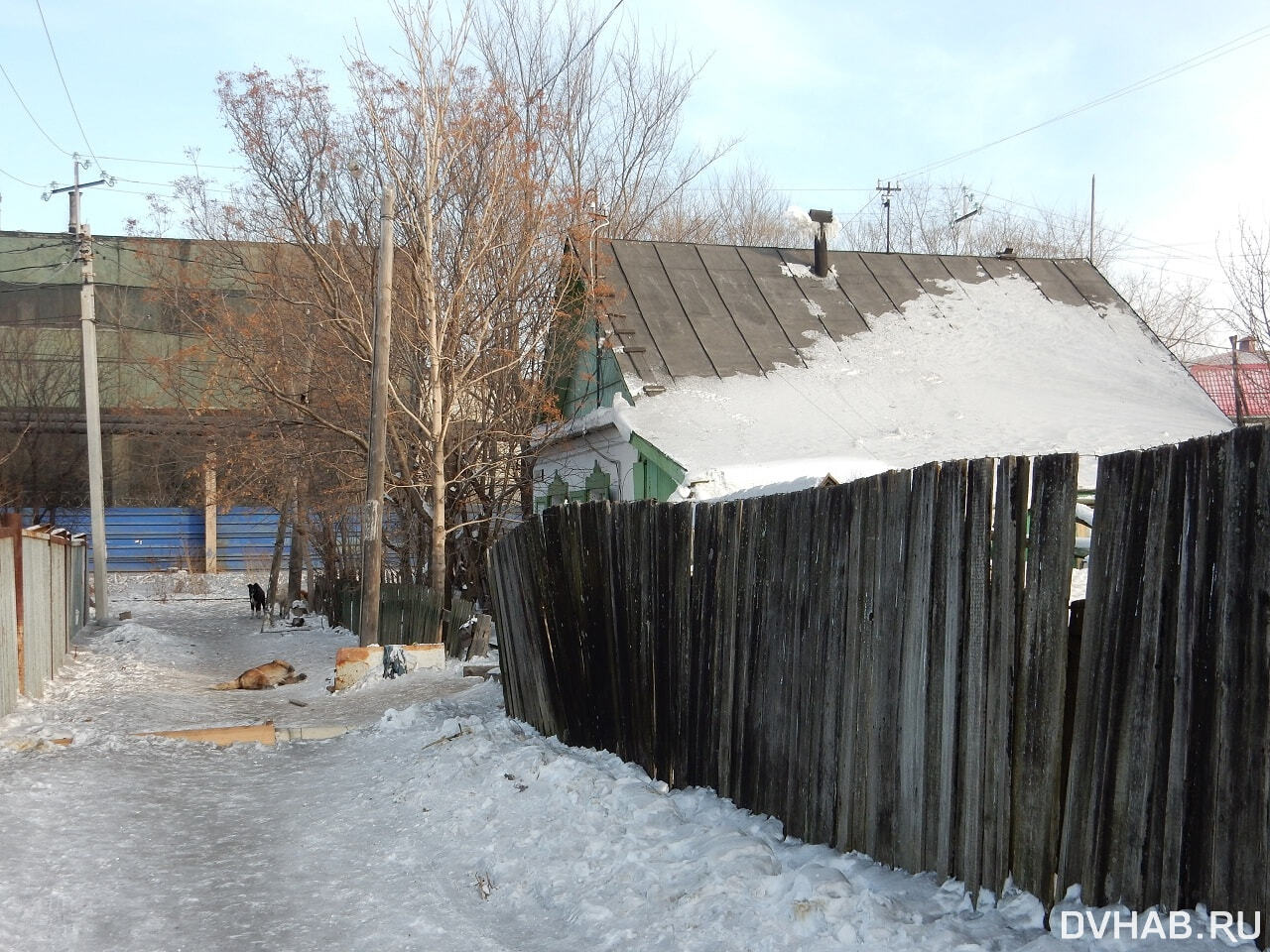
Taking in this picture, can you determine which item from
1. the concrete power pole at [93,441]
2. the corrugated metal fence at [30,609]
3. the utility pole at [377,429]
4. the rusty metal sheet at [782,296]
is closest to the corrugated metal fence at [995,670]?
the corrugated metal fence at [30,609]

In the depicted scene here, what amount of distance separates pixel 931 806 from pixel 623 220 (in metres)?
26.4

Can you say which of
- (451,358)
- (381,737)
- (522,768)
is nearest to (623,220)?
(451,358)

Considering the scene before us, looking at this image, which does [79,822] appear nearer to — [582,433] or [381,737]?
[381,737]

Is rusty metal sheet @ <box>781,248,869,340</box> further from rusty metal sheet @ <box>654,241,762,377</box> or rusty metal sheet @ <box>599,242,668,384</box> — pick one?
rusty metal sheet @ <box>599,242,668,384</box>

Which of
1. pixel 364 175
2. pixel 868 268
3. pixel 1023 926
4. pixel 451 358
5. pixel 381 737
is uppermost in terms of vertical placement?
pixel 364 175

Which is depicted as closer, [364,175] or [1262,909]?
Answer: [1262,909]

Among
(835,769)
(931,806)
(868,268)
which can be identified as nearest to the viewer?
(931,806)

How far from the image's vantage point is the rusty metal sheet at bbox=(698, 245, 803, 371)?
15789 millimetres

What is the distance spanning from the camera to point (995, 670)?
381cm

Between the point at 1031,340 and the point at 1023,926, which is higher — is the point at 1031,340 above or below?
above

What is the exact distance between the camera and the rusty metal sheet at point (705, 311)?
15.5 metres

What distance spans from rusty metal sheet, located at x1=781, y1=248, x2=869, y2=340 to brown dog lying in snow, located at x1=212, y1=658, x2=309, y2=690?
29.8ft

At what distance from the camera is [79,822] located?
6.39 metres

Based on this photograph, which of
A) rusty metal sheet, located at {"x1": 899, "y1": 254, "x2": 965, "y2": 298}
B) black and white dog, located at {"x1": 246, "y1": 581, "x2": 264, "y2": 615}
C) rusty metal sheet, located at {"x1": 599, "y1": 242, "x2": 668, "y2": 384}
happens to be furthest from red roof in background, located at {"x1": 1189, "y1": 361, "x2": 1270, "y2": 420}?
black and white dog, located at {"x1": 246, "y1": 581, "x2": 264, "y2": 615}
